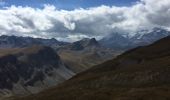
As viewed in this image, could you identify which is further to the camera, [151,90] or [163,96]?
[151,90]

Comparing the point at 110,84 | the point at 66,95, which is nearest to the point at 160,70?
the point at 110,84

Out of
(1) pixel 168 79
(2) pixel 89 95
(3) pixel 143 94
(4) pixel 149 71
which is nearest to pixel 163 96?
(3) pixel 143 94

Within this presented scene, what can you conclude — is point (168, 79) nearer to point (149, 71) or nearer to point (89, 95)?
point (149, 71)

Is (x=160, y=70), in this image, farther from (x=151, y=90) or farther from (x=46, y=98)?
(x=46, y=98)

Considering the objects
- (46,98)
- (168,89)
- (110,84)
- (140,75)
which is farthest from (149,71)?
(46,98)

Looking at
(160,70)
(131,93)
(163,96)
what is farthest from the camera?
(160,70)

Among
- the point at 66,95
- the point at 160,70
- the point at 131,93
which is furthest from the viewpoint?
the point at 160,70

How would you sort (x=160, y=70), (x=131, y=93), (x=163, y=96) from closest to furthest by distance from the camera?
(x=163, y=96), (x=131, y=93), (x=160, y=70)

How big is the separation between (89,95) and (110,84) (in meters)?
38.9

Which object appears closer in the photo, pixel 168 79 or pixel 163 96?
pixel 163 96

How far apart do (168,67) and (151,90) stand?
44326 mm

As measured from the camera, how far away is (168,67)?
17662 centimetres

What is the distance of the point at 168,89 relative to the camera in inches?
5394

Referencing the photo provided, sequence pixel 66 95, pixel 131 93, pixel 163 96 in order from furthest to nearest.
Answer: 1. pixel 66 95
2. pixel 131 93
3. pixel 163 96
